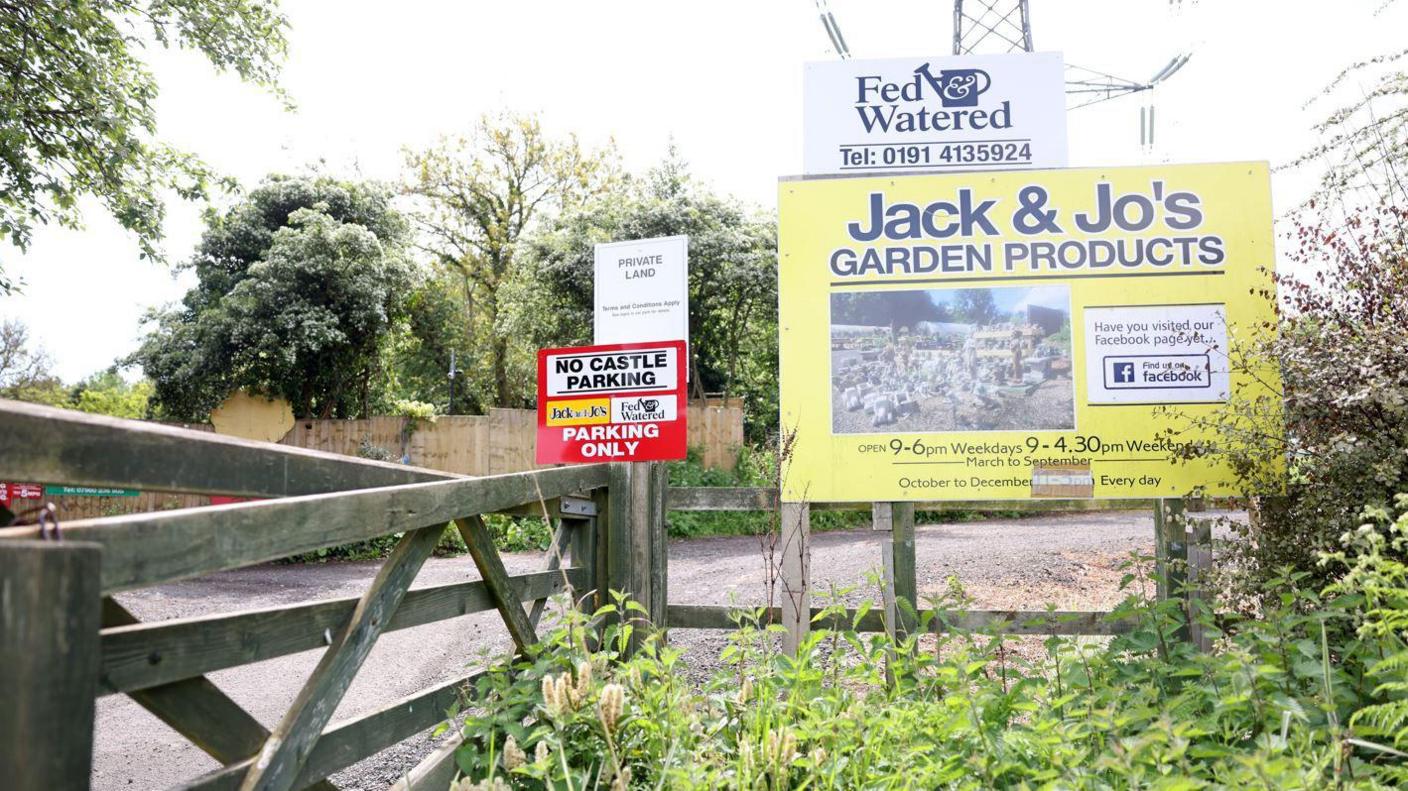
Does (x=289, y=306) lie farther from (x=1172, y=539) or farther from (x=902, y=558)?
(x=1172, y=539)

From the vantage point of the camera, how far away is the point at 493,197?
27.3 m

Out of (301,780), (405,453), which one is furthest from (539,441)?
(405,453)

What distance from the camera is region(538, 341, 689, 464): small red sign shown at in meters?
4.53

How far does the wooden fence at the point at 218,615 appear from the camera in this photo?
51.0 inches

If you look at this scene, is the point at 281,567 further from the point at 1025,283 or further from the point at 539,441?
the point at 1025,283

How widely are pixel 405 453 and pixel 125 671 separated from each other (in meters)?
17.3

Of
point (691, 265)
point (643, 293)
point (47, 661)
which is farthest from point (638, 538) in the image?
point (691, 265)

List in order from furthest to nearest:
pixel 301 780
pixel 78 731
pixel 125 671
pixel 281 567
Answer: pixel 281 567 → pixel 301 780 → pixel 125 671 → pixel 78 731

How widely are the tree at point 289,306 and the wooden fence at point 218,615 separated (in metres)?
15.9

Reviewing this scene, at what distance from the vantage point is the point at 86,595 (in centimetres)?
135

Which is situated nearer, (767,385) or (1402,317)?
(1402,317)

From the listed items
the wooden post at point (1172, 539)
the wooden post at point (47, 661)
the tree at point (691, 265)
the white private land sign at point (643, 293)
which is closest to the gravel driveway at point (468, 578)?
the wooden post at point (1172, 539)

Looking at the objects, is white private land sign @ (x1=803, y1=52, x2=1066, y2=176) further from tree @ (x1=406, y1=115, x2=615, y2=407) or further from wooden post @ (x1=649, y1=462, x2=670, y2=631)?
tree @ (x1=406, y1=115, x2=615, y2=407)

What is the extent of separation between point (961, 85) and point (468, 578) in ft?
28.0
